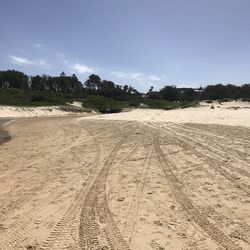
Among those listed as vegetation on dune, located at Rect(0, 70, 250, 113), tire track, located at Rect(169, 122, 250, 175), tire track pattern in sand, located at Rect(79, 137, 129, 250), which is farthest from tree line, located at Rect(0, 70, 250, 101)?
tire track pattern in sand, located at Rect(79, 137, 129, 250)

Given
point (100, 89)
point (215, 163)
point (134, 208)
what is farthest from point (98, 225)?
point (100, 89)

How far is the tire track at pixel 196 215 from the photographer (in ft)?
18.4

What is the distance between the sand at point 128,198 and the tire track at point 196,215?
0.01m

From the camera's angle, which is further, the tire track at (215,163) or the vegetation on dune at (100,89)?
the vegetation on dune at (100,89)

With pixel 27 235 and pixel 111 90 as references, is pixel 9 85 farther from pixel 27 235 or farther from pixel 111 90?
pixel 27 235

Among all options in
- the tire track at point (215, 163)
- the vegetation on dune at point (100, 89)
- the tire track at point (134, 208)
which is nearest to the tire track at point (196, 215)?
the tire track at point (134, 208)

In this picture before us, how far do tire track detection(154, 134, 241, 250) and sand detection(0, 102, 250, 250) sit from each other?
0.04 feet

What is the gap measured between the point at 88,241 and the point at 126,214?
4.06ft

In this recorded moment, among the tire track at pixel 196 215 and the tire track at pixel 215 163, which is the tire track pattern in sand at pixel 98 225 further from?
the tire track at pixel 215 163

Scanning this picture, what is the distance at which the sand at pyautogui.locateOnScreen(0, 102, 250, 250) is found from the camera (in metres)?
5.83

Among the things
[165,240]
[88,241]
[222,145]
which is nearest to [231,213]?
[165,240]

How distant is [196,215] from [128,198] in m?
1.55

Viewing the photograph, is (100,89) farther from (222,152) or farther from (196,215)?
(196,215)

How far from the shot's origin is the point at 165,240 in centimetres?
574
